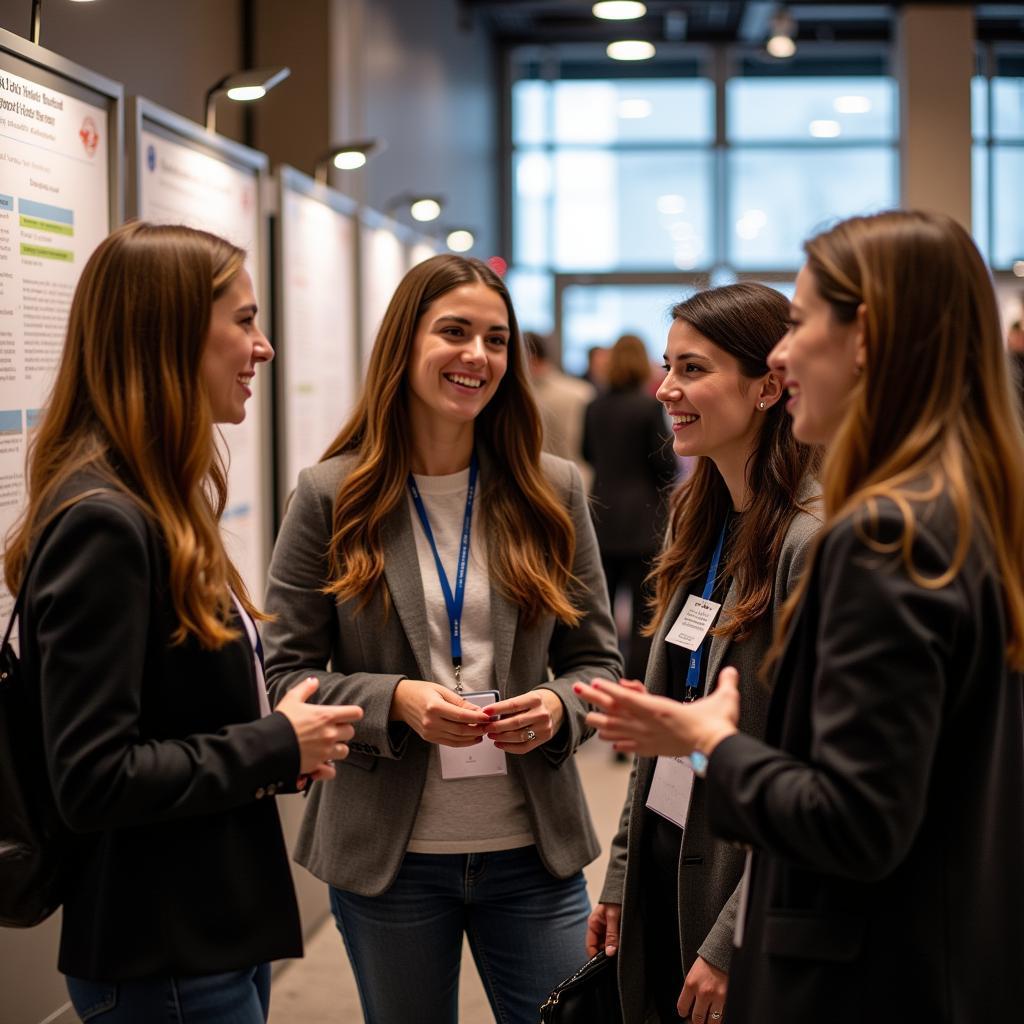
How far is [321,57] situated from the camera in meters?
5.14

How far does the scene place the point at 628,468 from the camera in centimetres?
607

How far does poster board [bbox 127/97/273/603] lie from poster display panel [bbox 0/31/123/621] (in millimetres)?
251

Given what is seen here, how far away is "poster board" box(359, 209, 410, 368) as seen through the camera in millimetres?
5152

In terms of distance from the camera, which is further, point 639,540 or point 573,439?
point 573,439

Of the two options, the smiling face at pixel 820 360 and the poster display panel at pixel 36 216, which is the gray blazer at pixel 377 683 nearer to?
the poster display panel at pixel 36 216

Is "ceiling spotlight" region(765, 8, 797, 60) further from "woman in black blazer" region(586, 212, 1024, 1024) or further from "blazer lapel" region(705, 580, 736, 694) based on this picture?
"woman in black blazer" region(586, 212, 1024, 1024)

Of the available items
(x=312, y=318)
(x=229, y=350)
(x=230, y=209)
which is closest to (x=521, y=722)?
(x=229, y=350)

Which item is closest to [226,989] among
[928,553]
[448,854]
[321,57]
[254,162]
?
[448,854]

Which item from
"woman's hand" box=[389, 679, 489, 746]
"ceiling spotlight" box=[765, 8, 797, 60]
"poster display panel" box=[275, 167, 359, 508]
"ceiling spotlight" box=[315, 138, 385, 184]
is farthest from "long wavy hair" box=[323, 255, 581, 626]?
"ceiling spotlight" box=[765, 8, 797, 60]

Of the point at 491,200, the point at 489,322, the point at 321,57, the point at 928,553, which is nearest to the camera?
the point at 928,553

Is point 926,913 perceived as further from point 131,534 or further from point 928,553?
point 131,534

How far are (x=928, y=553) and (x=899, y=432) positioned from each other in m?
0.16

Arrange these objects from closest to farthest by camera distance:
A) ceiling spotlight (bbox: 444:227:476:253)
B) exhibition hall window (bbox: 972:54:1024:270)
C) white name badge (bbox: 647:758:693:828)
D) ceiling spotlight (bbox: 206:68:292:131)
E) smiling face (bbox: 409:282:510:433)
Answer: white name badge (bbox: 647:758:693:828) → smiling face (bbox: 409:282:510:433) → ceiling spotlight (bbox: 206:68:292:131) → ceiling spotlight (bbox: 444:227:476:253) → exhibition hall window (bbox: 972:54:1024:270)

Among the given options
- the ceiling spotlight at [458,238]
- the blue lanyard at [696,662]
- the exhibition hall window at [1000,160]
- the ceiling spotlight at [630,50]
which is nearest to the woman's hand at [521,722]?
the blue lanyard at [696,662]
